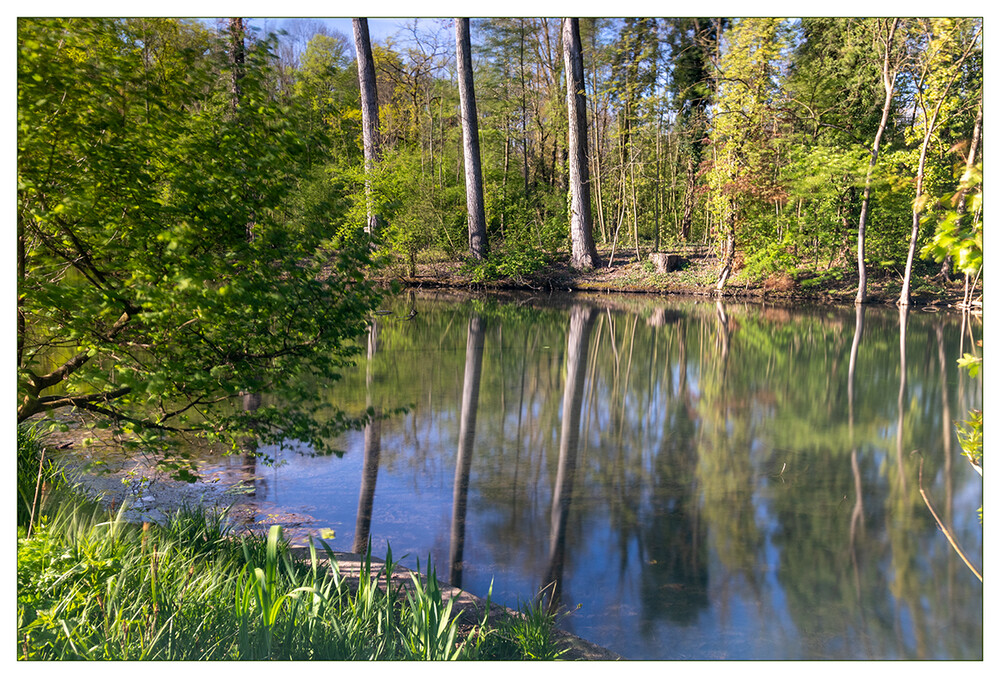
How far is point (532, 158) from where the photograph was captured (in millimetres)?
33406

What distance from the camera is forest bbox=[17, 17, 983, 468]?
148 inches

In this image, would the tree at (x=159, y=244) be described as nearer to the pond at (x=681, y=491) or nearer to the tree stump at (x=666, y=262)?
the pond at (x=681, y=491)

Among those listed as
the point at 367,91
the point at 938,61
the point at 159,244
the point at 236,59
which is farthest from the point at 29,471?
the point at 367,91

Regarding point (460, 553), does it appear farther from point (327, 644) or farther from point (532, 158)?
point (532, 158)

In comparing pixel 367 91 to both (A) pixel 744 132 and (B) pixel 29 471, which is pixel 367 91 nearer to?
(A) pixel 744 132

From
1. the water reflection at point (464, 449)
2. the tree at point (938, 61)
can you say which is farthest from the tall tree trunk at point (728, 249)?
the water reflection at point (464, 449)

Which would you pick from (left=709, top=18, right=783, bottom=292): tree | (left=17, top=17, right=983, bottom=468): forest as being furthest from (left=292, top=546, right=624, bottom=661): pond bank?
(left=709, top=18, right=783, bottom=292): tree

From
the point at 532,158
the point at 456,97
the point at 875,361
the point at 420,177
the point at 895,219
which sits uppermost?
the point at 456,97

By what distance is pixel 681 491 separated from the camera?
6.20m

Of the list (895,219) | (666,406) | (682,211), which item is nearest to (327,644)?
(666,406)

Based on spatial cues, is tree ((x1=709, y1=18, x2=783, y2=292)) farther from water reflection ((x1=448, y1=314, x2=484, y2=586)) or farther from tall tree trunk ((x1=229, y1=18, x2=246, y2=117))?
tall tree trunk ((x1=229, y1=18, x2=246, y2=117))

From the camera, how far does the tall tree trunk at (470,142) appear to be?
22.8m

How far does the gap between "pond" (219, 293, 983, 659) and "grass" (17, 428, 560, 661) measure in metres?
0.93

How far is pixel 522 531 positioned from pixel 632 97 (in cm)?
2246
